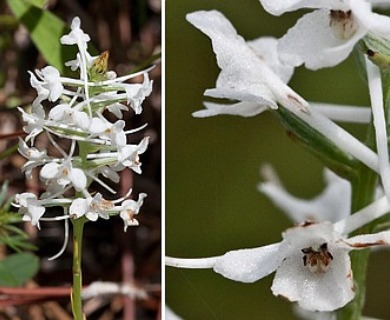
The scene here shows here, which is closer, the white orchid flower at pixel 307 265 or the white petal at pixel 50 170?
the white orchid flower at pixel 307 265

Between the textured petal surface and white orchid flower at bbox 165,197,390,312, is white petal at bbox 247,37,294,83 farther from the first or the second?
white orchid flower at bbox 165,197,390,312

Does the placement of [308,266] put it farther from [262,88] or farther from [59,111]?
[59,111]

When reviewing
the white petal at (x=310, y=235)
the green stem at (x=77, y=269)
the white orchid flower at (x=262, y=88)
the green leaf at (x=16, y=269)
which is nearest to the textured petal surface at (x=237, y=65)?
the white orchid flower at (x=262, y=88)

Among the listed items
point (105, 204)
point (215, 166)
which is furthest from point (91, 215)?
point (215, 166)

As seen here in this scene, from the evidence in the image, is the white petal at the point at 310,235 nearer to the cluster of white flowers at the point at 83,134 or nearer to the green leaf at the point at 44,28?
the cluster of white flowers at the point at 83,134

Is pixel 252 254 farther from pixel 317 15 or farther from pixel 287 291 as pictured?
pixel 317 15

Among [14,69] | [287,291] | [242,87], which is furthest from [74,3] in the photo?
[287,291]
